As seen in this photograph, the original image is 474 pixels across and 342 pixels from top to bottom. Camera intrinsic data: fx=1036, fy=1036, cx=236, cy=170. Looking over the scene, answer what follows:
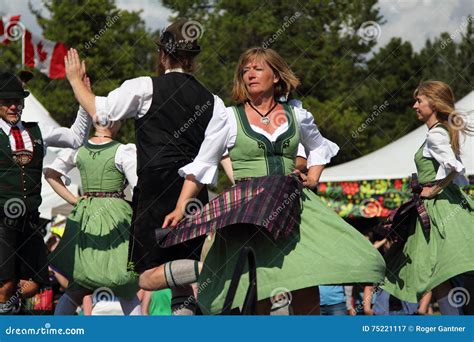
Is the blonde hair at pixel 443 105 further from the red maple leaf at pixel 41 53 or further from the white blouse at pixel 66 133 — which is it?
the red maple leaf at pixel 41 53

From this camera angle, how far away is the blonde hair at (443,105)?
6.38 metres

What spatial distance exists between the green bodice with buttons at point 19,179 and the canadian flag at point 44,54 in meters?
9.50

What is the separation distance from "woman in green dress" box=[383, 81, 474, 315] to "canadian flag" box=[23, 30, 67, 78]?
9.91 meters

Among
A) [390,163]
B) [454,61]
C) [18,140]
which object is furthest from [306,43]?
[18,140]

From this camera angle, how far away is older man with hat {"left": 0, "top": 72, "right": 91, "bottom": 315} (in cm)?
591

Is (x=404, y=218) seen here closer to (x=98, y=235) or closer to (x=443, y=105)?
(x=443, y=105)

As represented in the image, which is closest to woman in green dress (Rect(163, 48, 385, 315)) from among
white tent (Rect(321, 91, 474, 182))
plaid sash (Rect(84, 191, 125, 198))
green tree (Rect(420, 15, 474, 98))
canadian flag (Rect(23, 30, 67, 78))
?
plaid sash (Rect(84, 191, 125, 198))

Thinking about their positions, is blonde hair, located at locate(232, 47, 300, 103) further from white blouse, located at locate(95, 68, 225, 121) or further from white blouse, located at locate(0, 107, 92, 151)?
white blouse, located at locate(0, 107, 92, 151)

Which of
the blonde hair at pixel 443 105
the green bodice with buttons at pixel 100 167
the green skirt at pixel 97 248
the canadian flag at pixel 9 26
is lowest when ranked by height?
the green skirt at pixel 97 248

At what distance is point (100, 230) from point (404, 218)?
2.00 meters

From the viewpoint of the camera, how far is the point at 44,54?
15859 millimetres

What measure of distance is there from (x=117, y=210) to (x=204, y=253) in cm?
177

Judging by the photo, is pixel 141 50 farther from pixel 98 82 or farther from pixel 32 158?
pixel 32 158

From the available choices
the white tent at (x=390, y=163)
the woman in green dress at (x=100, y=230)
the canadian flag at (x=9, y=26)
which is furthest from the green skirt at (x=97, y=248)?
the canadian flag at (x=9, y=26)
